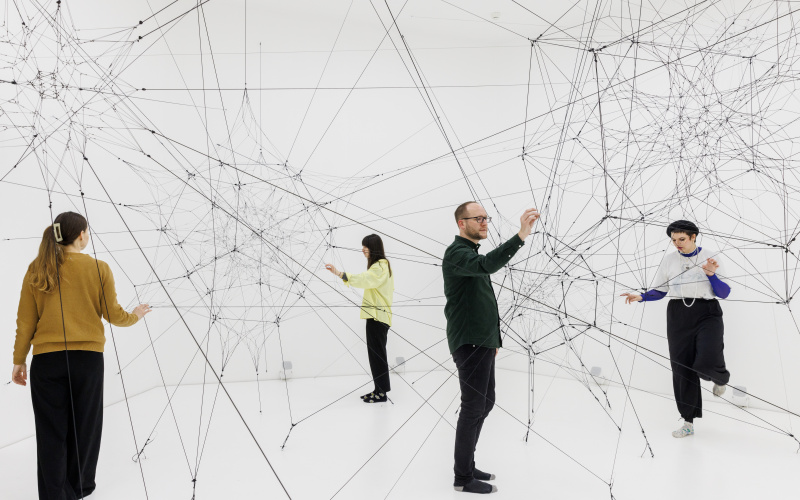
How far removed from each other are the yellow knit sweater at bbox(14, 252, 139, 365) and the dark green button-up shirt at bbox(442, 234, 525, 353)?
1512 mm

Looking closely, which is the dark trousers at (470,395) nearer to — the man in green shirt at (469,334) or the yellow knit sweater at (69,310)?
the man in green shirt at (469,334)

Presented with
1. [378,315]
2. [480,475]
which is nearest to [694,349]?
[480,475]

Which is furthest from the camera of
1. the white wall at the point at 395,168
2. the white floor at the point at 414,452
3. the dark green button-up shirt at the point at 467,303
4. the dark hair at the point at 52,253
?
the white wall at the point at 395,168

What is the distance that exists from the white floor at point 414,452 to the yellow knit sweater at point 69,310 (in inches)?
29.7

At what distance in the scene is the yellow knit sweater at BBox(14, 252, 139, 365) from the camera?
2.59 m

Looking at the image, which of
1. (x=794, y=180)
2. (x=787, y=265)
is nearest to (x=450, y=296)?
(x=794, y=180)

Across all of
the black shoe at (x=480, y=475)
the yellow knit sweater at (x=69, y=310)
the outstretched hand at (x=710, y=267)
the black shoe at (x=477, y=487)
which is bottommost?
the black shoe at (x=477, y=487)

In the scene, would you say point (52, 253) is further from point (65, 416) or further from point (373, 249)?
point (373, 249)

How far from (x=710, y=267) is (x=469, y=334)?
171cm

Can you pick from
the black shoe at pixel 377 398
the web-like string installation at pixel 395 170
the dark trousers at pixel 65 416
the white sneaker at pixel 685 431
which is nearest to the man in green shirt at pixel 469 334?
the web-like string installation at pixel 395 170

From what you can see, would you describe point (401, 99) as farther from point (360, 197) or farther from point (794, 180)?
point (794, 180)

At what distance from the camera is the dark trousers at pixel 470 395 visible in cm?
279

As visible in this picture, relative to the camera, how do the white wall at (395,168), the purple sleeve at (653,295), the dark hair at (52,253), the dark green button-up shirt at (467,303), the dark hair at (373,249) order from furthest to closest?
the dark hair at (373,249) < the white wall at (395,168) < the purple sleeve at (653,295) < the dark green button-up shirt at (467,303) < the dark hair at (52,253)

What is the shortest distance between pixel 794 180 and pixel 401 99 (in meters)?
3.14
